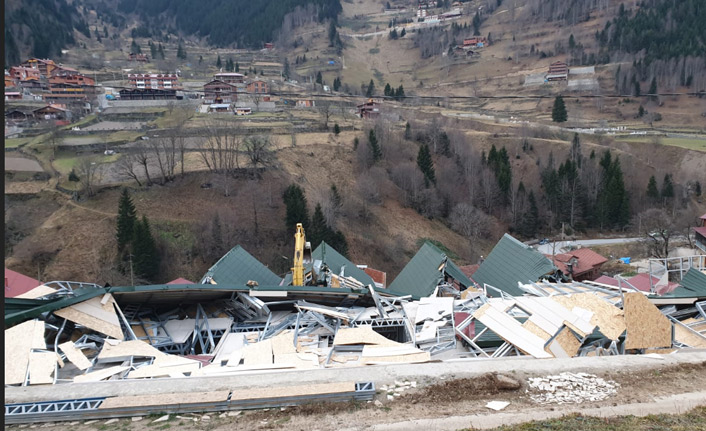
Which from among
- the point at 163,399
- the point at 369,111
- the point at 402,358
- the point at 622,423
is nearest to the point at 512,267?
the point at 402,358

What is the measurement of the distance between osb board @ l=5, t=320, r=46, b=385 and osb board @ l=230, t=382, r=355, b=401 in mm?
Result: 4768

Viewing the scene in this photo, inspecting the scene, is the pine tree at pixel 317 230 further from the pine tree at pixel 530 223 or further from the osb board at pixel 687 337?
the osb board at pixel 687 337

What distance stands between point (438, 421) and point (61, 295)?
1115cm

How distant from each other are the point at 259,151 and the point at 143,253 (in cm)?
1358

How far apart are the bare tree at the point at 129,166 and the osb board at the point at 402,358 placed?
27.0 metres

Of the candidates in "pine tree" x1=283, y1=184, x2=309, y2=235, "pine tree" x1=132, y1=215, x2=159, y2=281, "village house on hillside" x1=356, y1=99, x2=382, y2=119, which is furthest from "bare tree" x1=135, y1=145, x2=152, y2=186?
"village house on hillside" x1=356, y1=99, x2=382, y2=119

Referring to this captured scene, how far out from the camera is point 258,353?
11.2 m

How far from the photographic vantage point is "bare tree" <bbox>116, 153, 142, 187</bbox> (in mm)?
33344

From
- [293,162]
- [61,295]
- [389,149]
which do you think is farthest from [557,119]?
[61,295]

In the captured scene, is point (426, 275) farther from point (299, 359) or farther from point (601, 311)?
point (299, 359)

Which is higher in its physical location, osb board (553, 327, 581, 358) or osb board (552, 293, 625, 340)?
osb board (552, 293, 625, 340)

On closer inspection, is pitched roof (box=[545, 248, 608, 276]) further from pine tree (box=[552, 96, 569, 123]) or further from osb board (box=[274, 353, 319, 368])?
pine tree (box=[552, 96, 569, 123])

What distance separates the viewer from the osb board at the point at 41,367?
32.5ft

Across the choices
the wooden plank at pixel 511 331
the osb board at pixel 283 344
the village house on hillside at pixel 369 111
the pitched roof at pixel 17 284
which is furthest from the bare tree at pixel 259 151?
the wooden plank at pixel 511 331
